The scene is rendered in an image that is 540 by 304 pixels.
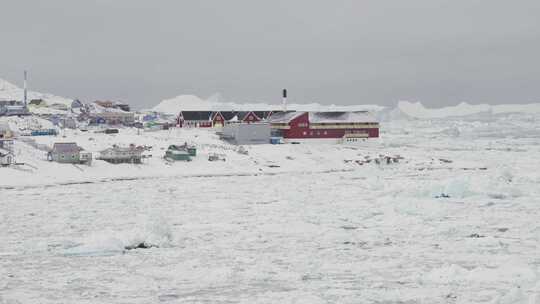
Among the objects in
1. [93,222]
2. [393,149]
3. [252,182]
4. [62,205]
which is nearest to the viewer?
[93,222]

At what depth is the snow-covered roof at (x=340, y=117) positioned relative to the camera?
7344 cm

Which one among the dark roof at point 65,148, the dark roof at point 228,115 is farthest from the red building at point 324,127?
the dark roof at point 65,148

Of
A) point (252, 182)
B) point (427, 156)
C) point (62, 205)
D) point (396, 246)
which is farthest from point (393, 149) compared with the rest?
point (396, 246)

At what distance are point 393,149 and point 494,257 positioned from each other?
51.1 metres

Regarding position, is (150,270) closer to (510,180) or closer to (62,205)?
(62,205)

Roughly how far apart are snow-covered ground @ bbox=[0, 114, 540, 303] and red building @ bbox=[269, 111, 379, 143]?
24.9m

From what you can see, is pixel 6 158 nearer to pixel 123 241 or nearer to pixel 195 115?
pixel 123 241

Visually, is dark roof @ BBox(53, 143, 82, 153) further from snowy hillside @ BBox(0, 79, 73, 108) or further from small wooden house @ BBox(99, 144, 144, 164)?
snowy hillside @ BBox(0, 79, 73, 108)

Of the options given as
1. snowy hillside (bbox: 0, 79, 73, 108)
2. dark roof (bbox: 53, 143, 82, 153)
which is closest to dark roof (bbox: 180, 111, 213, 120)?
dark roof (bbox: 53, 143, 82, 153)

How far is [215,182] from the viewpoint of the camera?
4347 cm

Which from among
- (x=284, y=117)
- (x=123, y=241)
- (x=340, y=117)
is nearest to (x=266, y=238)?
(x=123, y=241)

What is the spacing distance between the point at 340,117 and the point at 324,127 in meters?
2.48

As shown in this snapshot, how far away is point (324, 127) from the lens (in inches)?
2881

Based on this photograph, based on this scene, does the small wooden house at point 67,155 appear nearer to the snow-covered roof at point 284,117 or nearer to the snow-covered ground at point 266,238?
the snow-covered ground at point 266,238
